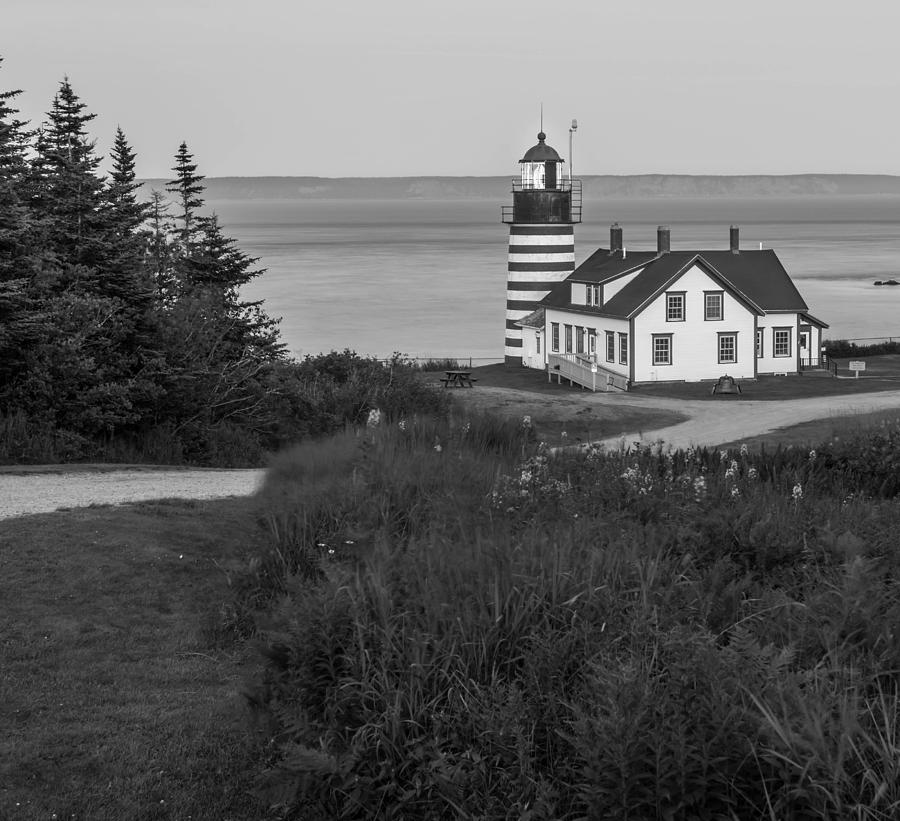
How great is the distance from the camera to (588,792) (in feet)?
16.6

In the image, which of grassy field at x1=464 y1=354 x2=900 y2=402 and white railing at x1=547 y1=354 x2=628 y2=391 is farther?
white railing at x1=547 y1=354 x2=628 y2=391

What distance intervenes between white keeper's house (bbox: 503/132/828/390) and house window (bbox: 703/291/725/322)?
37 millimetres

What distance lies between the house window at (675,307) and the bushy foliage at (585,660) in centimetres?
3690

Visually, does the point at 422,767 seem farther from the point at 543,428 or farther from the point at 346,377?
the point at 543,428

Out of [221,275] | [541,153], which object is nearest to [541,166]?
[541,153]

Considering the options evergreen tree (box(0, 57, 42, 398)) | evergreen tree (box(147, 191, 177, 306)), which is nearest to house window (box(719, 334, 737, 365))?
evergreen tree (box(147, 191, 177, 306))

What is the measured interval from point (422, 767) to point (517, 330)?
51182 mm

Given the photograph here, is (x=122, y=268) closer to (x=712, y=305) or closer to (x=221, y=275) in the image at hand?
(x=221, y=275)

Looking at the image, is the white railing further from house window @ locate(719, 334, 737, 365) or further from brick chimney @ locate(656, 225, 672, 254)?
brick chimney @ locate(656, 225, 672, 254)

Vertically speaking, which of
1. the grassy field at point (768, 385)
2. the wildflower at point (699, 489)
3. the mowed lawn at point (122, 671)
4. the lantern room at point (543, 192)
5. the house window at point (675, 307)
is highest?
the lantern room at point (543, 192)

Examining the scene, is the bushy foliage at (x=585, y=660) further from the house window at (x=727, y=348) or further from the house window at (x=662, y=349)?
the house window at (x=727, y=348)

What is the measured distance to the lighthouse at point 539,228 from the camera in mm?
54750

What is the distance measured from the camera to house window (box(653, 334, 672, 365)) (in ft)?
149

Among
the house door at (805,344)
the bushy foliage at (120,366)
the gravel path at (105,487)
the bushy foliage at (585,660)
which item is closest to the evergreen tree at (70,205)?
the bushy foliage at (120,366)
